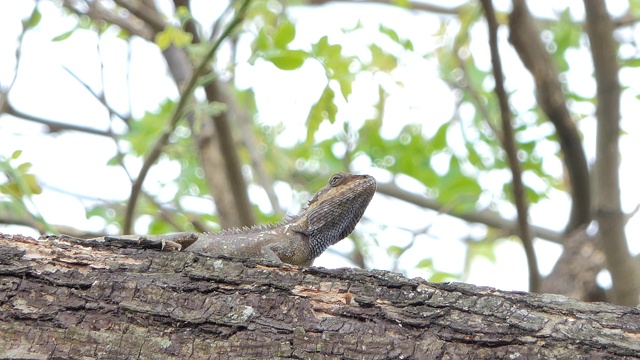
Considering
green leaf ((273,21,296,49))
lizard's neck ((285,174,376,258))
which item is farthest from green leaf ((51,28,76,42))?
lizard's neck ((285,174,376,258))

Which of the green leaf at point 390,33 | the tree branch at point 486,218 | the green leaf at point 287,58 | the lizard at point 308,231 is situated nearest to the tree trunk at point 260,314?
the lizard at point 308,231

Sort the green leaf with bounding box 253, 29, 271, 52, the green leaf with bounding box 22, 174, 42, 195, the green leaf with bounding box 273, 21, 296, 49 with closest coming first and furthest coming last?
the green leaf with bounding box 22, 174, 42, 195
the green leaf with bounding box 273, 21, 296, 49
the green leaf with bounding box 253, 29, 271, 52

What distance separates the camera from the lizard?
703 cm

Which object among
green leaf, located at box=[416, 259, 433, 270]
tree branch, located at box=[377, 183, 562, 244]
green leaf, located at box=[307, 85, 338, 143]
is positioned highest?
tree branch, located at box=[377, 183, 562, 244]

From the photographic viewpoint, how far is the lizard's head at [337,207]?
25.9 ft

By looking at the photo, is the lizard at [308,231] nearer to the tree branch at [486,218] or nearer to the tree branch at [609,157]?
the tree branch at [609,157]

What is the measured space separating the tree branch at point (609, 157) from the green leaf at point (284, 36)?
3286 mm

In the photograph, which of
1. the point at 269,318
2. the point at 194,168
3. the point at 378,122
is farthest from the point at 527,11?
the point at 269,318

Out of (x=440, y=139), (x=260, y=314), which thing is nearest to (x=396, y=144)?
(x=440, y=139)

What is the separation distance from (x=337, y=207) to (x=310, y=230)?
38 centimetres

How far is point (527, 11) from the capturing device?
29.6 feet

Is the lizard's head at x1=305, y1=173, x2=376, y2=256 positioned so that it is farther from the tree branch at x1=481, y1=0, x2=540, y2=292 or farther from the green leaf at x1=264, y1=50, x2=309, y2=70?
the tree branch at x1=481, y1=0, x2=540, y2=292

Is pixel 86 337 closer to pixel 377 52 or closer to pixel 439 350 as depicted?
pixel 439 350

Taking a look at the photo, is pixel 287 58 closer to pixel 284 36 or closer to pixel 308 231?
pixel 284 36
